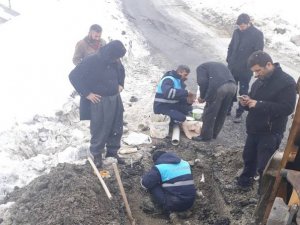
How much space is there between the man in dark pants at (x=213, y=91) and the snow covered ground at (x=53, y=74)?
1468mm

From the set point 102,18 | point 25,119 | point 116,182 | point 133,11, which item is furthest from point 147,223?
point 133,11

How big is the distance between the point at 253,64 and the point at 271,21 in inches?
517

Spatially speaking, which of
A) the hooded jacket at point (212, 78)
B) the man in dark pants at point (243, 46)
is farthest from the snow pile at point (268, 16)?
the hooded jacket at point (212, 78)

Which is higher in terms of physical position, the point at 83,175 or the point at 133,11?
→ the point at 133,11

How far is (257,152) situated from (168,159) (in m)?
1.35

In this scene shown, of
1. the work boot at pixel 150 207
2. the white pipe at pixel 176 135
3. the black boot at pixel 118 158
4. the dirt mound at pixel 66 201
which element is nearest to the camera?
the dirt mound at pixel 66 201

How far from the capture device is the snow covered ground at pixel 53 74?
296 inches

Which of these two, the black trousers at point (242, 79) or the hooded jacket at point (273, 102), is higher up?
the hooded jacket at point (273, 102)

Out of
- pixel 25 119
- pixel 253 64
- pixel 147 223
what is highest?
pixel 253 64

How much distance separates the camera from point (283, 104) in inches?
222

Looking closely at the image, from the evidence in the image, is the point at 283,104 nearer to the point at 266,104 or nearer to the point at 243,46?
the point at 266,104

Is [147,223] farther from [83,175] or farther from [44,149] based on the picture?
[44,149]

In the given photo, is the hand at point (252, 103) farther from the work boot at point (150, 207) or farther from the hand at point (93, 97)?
the hand at point (93, 97)

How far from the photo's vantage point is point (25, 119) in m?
8.12
